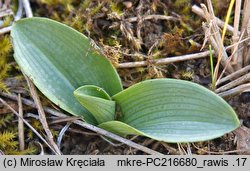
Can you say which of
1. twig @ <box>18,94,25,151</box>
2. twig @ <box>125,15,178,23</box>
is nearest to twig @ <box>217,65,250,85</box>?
twig @ <box>125,15,178,23</box>

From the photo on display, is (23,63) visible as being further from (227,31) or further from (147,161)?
(227,31)

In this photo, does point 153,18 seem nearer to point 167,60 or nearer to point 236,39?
point 167,60

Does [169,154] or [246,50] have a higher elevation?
[246,50]

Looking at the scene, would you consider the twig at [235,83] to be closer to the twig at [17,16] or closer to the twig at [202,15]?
the twig at [202,15]

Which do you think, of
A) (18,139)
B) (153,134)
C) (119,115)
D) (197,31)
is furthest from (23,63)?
(197,31)

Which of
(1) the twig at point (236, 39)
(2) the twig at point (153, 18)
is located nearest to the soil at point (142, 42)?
(2) the twig at point (153, 18)

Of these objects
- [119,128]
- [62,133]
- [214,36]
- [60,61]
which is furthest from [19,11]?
[214,36]
